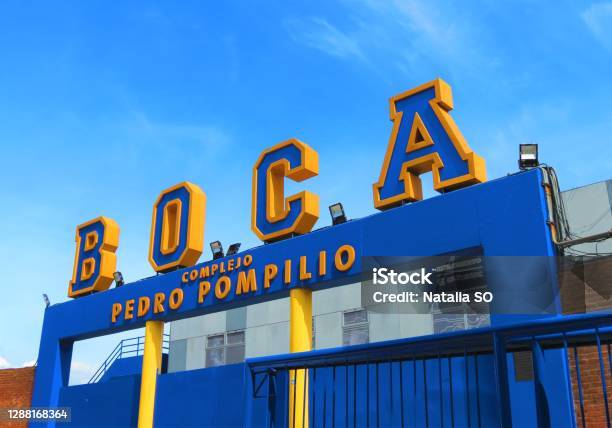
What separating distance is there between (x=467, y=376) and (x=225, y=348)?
21.3 m

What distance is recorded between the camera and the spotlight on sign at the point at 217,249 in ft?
41.8

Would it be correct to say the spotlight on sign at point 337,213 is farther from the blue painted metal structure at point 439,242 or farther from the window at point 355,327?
the window at point 355,327

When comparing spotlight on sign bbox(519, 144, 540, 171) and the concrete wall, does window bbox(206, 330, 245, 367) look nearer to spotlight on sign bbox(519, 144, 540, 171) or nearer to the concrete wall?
the concrete wall

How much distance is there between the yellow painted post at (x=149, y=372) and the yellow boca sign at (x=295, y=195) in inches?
51.1

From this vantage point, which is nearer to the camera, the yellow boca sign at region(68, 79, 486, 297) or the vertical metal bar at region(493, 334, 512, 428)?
the vertical metal bar at region(493, 334, 512, 428)

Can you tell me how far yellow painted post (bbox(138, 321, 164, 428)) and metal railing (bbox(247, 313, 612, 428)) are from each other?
415 centimetres

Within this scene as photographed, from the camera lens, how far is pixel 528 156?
889cm

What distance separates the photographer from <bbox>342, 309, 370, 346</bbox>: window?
22.3 m

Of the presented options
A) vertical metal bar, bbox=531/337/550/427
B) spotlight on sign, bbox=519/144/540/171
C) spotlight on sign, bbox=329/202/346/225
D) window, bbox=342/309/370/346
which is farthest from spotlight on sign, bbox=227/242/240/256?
window, bbox=342/309/370/346

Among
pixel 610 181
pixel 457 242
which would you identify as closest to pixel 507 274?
pixel 457 242

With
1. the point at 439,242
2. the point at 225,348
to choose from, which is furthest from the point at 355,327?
the point at 439,242

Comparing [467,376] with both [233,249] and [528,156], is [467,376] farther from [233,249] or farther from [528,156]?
[233,249]

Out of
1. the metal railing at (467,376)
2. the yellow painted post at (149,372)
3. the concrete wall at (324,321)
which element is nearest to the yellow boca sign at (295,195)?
the yellow painted post at (149,372)

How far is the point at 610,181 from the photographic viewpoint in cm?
1595
